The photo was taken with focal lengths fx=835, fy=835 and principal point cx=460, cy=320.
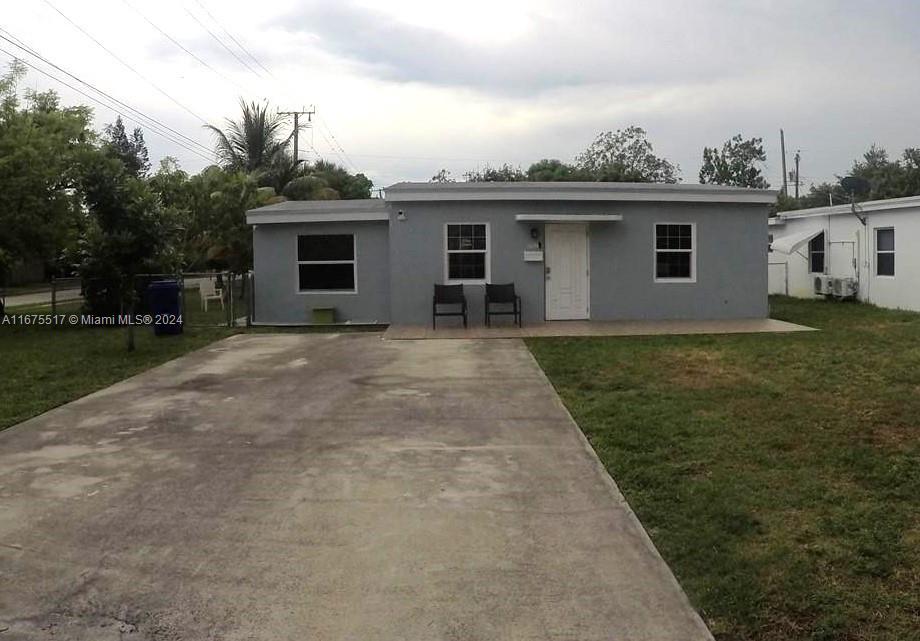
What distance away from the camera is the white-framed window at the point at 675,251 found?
16.1 metres

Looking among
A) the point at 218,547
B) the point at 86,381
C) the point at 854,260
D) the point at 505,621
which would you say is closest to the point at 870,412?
the point at 505,621

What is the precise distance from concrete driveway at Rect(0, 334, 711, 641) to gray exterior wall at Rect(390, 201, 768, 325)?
706 cm

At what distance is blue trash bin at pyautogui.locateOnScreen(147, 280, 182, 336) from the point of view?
15.2 metres

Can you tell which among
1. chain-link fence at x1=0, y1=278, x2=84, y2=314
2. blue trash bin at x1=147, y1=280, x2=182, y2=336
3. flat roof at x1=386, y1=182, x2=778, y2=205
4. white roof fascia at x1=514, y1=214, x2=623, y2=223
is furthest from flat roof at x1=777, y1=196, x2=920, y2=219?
chain-link fence at x1=0, y1=278, x2=84, y2=314

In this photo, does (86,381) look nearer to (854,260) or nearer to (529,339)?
(529,339)

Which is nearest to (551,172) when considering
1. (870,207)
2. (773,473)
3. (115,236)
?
(870,207)

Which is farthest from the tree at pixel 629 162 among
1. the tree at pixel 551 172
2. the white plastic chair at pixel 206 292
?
the white plastic chair at pixel 206 292

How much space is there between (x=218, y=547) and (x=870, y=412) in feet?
18.9

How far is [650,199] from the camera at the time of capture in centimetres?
1575

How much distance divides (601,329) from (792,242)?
33.2 ft

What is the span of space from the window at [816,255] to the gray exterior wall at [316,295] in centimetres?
1237

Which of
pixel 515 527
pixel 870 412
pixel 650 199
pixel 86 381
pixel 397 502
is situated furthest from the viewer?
pixel 650 199

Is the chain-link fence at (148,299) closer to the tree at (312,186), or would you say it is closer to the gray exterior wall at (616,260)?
the gray exterior wall at (616,260)

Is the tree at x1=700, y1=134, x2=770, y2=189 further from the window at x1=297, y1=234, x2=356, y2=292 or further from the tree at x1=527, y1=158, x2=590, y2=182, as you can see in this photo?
the window at x1=297, y1=234, x2=356, y2=292
